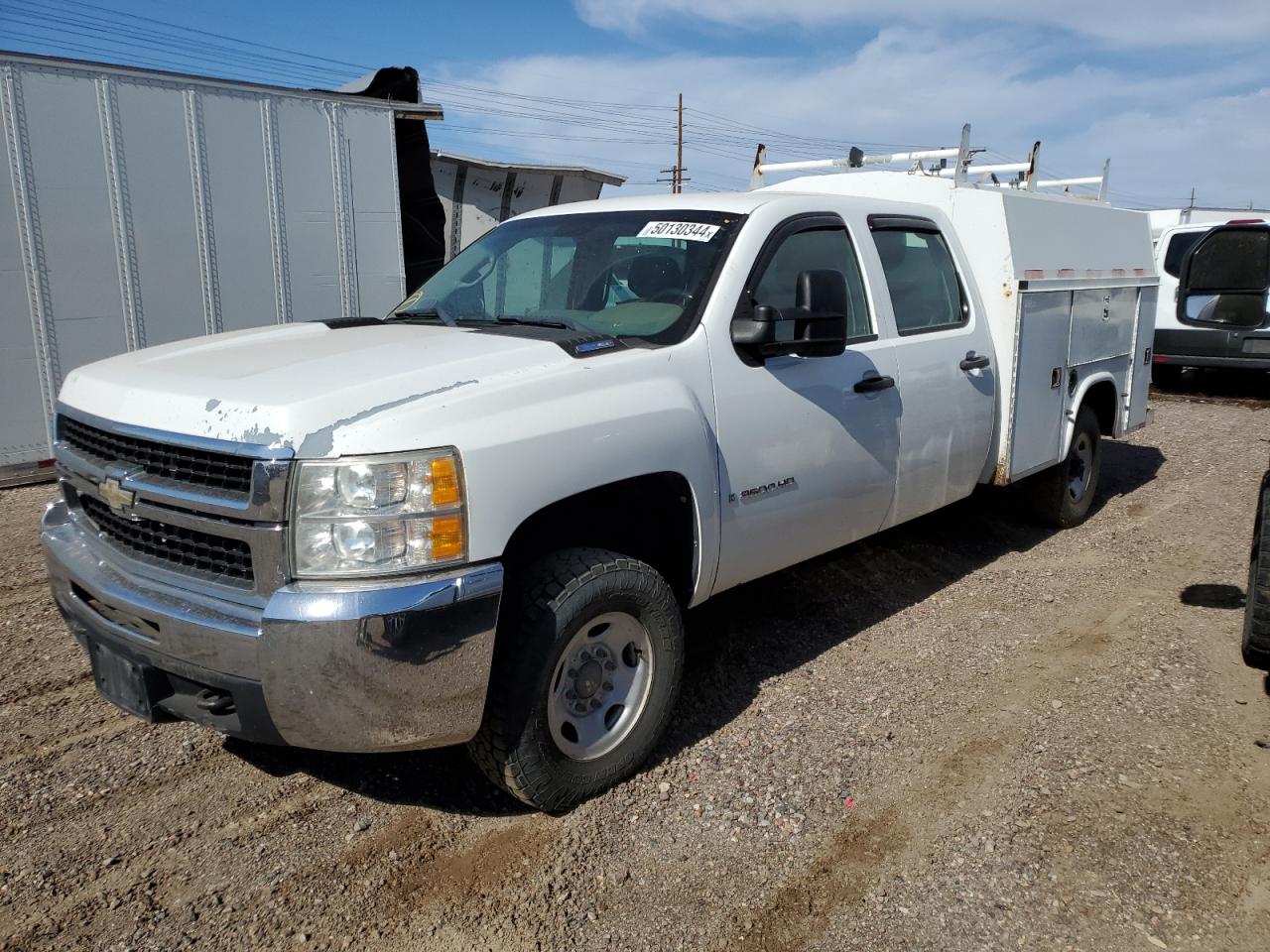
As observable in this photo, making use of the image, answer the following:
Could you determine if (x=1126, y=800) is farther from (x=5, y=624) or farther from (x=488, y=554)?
(x=5, y=624)

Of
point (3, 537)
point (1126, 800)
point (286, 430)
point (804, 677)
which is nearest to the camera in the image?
point (286, 430)

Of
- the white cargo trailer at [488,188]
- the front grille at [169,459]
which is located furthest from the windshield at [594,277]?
the white cargo trailer at [488,188]

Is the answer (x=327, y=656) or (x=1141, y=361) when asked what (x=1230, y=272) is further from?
(x=327, y=656)

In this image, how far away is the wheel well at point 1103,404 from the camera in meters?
6.45

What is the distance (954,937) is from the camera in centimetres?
260

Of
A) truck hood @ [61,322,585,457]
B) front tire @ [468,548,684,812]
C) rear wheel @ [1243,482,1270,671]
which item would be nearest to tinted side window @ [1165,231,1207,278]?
rear wheel @ [1243,482,1270,671]

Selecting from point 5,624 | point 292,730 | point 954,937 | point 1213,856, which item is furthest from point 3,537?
point 1213,856

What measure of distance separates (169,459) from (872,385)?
106 inches

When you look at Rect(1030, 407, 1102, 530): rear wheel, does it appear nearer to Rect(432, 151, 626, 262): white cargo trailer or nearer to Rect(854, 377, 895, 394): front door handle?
Rect(854, 377, 895, 394): front door handle

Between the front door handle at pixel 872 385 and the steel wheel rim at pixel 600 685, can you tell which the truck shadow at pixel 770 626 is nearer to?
the steel wheel rim at pixel 600 685

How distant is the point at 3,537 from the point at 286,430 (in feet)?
15.2

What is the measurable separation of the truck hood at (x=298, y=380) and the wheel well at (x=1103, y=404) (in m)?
4.67

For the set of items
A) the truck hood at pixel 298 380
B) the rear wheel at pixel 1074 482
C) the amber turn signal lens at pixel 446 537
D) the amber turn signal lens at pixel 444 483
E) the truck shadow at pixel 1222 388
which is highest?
the truck hood at pixel 298 380

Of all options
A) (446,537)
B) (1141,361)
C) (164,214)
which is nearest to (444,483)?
(446,537)
